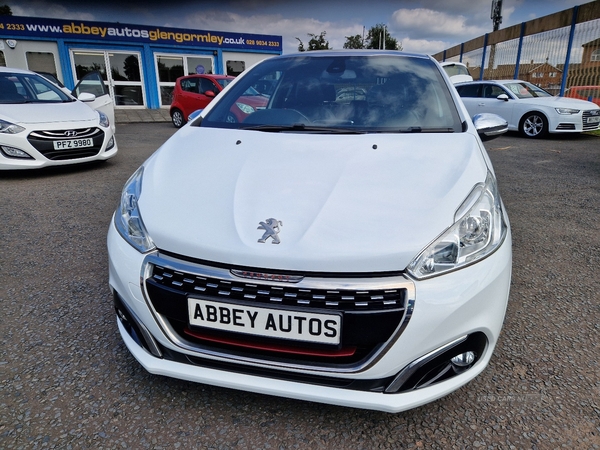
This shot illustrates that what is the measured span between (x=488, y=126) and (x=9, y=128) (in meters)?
5.09

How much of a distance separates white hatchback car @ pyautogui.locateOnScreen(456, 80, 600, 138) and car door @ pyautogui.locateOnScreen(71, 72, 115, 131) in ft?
26.2

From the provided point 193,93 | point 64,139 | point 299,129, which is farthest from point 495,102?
point 299,129

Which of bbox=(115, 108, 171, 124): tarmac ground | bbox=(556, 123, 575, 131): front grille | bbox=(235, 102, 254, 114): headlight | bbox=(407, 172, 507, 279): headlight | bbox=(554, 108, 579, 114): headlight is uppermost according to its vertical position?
bbox=(235, 102, 254, 114): headlight

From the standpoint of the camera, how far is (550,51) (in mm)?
13891

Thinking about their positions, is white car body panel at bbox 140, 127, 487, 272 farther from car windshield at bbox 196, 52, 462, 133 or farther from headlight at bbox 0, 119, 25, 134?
headlight at bbox 0, 119, 25, 134

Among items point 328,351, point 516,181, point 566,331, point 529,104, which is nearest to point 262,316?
point 328,351

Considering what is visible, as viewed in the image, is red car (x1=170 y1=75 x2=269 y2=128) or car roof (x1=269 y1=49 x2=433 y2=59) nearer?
car roof (x1=269 y1=49 x2=433 y2=59)

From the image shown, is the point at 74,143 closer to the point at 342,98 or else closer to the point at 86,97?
the point at 86,97

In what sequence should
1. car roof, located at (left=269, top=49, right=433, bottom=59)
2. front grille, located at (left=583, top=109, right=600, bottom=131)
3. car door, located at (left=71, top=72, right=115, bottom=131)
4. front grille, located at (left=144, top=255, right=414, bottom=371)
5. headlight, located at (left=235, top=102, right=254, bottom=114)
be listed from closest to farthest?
front grille, located at (left=144, top=255, right=414, bottom=371), headlight, located at (left=235, top=102, right=254, bottom=114), car roof, located at (left=269, top=49, right=433, bottom=59), car door, located at (left=71, top=72, right=115, bottom=131), front grille, located at (left=583, top=109, right=600, bottom=131)

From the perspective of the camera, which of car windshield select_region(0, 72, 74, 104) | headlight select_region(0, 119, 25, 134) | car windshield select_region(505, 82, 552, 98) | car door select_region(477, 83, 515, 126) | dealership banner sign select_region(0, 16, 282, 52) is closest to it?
headlight select_region(0, 119, 25, 134)

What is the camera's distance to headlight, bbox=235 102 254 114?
8.07 ft

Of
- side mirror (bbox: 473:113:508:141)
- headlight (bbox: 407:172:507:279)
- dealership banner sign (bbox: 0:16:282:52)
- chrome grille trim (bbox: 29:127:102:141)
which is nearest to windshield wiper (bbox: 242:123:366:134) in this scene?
headlight (bbox: 407:172:507:279)

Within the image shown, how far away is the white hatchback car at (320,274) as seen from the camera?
4.19 feet

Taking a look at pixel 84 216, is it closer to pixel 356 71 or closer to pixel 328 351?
pixel 356 71
